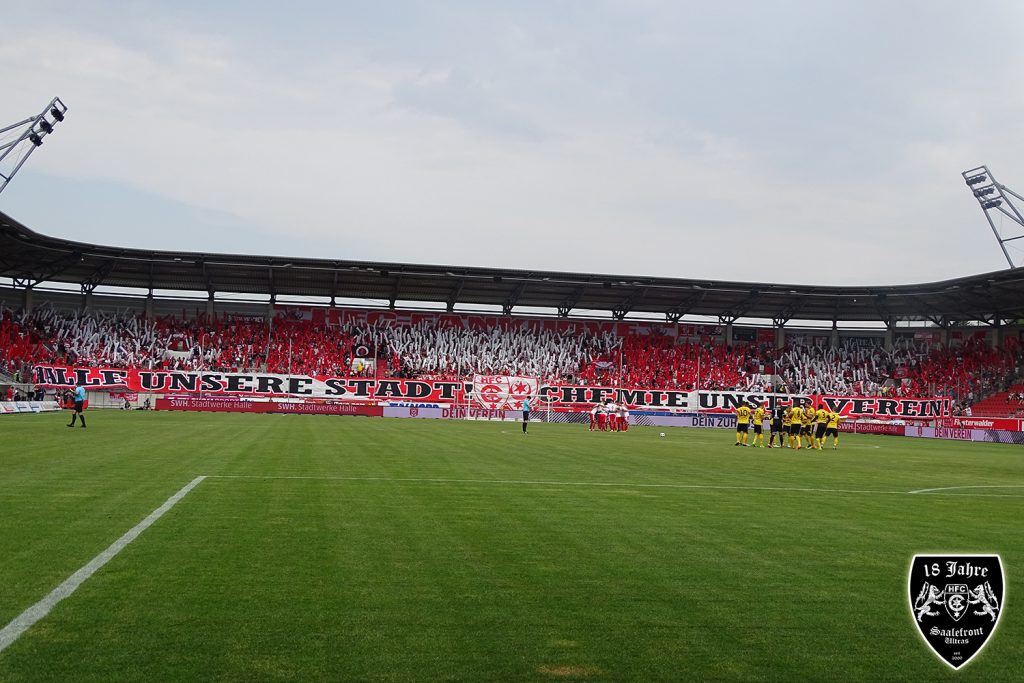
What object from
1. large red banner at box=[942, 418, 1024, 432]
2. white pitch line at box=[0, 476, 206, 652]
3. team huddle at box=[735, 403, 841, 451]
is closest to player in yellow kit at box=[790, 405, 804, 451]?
team huddle at box=[735, 403, 841, 451]

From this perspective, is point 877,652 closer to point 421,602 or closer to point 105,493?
point 421,602

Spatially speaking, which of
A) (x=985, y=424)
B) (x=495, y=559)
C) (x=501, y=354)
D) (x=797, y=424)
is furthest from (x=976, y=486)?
(x=501, y=354)

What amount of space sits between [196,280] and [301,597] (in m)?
67.5

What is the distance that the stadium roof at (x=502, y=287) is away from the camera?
64.2 metres

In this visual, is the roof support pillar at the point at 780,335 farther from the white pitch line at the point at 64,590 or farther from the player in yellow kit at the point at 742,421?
the white pitch line at the point at 64,590

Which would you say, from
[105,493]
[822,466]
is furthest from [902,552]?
[822,466]

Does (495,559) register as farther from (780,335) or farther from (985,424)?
(780,335)

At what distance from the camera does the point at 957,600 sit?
3.80 metres

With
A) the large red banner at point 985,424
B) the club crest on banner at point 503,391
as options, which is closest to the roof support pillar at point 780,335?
the large red banner at point 985,424

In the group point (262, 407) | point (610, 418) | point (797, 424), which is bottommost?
point (262, 407)

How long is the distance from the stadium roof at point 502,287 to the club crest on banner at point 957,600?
62.7 m

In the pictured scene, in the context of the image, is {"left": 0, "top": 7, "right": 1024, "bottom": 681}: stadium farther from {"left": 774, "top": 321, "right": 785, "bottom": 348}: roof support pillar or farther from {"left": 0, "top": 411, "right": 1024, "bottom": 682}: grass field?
{"left": 774, "top": 321, "right": 785, "bottom": 348}: roof support pillar

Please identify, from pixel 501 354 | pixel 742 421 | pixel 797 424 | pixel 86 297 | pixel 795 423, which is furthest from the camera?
pixel 501 354

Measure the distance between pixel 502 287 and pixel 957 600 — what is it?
68765 millimetres
